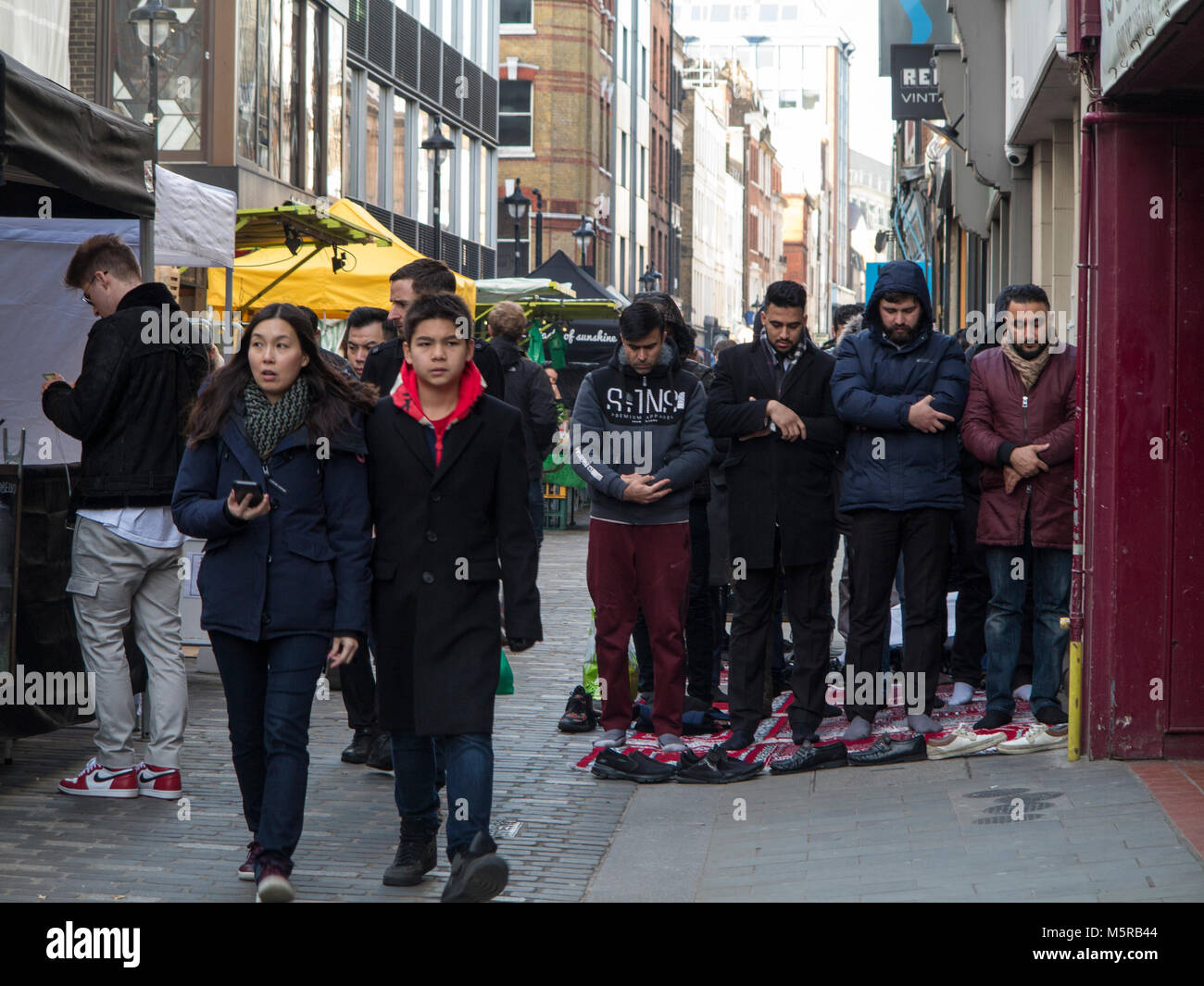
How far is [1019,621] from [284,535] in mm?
3921

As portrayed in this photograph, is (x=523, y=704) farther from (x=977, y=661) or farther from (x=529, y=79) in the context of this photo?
(x=529, y=79)

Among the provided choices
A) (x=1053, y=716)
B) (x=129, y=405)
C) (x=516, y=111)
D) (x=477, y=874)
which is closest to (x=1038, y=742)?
(x=1053, y=716)

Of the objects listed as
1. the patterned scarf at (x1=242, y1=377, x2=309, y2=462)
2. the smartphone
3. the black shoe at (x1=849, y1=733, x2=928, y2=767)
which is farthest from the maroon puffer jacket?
the smartphone

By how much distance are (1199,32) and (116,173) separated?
466 centimetres

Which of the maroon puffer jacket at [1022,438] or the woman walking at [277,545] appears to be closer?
the woman walking at [277,545]

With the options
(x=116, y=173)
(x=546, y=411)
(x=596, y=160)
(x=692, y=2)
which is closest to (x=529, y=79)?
(x=596, y=160)

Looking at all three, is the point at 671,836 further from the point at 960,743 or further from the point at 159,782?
the point at 159,782

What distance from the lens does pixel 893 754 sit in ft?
24.6

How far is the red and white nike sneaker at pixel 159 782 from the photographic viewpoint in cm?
694

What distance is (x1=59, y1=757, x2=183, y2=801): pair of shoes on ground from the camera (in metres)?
6.95

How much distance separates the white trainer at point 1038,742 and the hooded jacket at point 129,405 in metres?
3.87

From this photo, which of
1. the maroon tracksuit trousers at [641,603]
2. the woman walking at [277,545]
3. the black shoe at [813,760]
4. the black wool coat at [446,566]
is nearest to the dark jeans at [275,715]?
the woman walking at [277,545]

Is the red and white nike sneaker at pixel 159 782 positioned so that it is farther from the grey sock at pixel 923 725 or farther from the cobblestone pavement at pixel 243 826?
the grey sock at pixel 923 725

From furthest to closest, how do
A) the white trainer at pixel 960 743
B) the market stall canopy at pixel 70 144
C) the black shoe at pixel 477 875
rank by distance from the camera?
the white trainer at pixel 960 743 < the market stall canopy at pixel 70 144 < the black shoe at pixel 477 875
